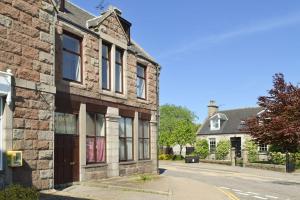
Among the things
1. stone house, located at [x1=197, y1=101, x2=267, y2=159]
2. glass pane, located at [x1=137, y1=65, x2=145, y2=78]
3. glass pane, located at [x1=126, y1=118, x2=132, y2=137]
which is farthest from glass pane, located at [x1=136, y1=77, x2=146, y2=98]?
stone house, located at [x1=197, y1=101, x2=267, y2=159]

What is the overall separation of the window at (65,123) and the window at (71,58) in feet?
5.20

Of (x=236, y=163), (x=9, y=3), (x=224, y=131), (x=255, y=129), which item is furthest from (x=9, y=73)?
(x=224, y=131)

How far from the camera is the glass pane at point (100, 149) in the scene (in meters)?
20.1

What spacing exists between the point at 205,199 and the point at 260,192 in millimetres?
4863

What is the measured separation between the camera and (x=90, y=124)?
64.4ft

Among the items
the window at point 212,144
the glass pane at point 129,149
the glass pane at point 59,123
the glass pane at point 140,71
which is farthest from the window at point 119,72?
the window at point 212,144

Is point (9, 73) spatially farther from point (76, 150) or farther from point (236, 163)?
A: point (236, 163)

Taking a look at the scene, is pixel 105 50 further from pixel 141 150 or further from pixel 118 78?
pixel 141 150

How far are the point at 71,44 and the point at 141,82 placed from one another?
703 cm

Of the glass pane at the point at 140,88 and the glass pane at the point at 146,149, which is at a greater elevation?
the glass pane at the point at 140,88

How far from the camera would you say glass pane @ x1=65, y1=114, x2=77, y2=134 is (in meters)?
18.0

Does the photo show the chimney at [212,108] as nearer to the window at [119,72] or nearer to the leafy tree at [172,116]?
the leafy tree at [172,116]

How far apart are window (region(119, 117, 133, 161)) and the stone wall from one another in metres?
7.36

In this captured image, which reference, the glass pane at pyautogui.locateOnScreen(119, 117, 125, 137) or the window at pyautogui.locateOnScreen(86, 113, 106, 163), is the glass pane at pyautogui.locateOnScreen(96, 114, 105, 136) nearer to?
the window at pyautogui.locateOnScreen(86, 113, 106, 163)
